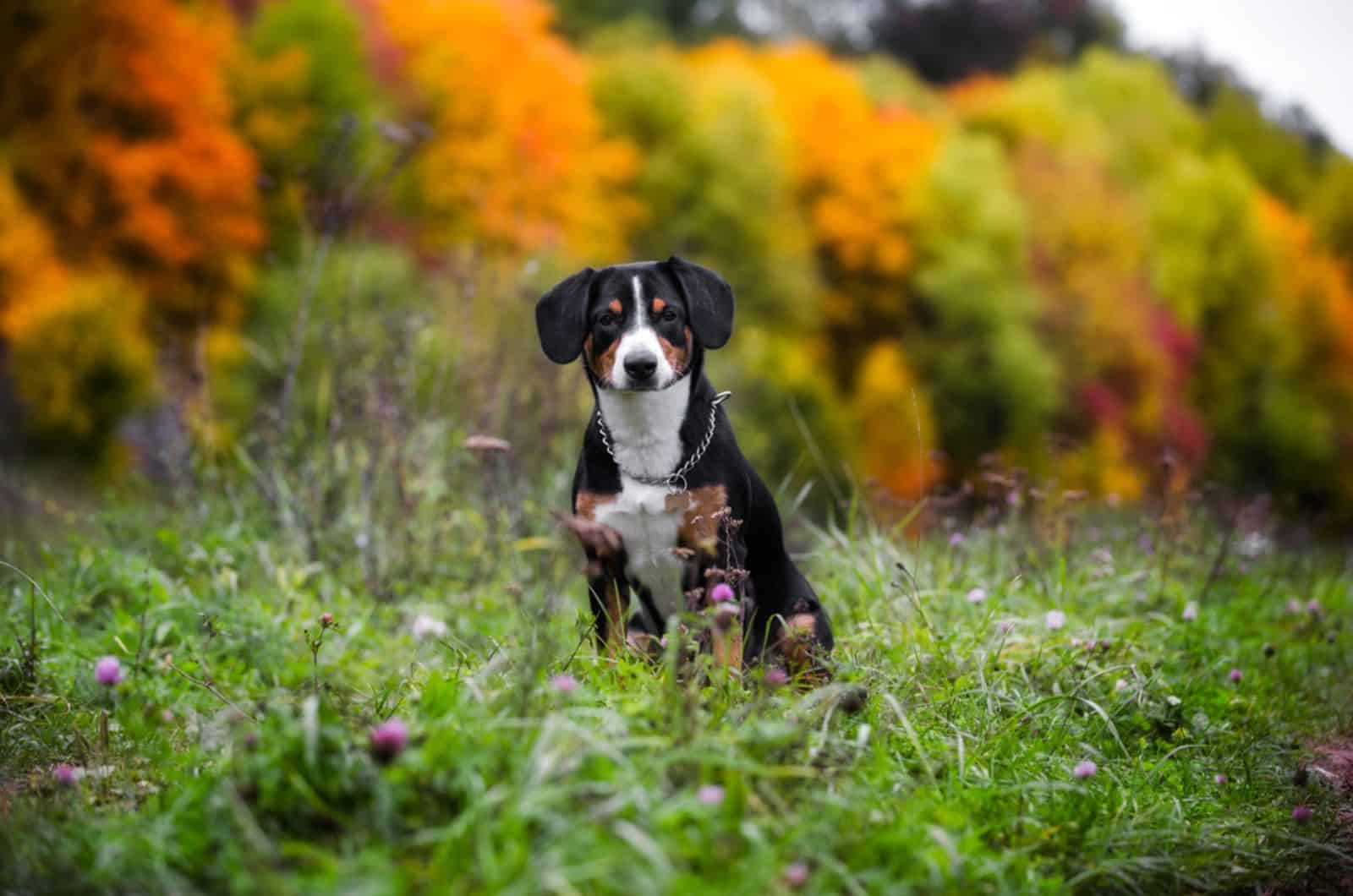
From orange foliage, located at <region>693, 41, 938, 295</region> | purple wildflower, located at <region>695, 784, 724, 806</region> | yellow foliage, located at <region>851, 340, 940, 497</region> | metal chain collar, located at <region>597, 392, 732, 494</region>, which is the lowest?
yellow foliage, located at <region>851, 340, 940, 497</region>

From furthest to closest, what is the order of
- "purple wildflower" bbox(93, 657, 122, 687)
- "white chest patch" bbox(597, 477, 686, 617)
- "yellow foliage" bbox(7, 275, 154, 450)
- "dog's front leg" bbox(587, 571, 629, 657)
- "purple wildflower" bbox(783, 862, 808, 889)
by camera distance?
"yellow foliage" bbox(7, 275, 154, 450)
"white chest patch" bbox(597, 477, 686, 617)
"dog's front leg" bbox(587, 571, 629, 657)
"purple wildflower" bbox(93, 657, 122, 687)
"purple wildflower" bbox(783, 862, 808, 889)

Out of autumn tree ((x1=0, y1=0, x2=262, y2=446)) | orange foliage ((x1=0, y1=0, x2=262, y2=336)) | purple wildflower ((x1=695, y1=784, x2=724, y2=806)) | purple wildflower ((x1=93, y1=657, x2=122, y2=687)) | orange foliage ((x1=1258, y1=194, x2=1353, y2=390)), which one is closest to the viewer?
purple wildflower ((x1=695, y1=784, x2=724, y2=806))

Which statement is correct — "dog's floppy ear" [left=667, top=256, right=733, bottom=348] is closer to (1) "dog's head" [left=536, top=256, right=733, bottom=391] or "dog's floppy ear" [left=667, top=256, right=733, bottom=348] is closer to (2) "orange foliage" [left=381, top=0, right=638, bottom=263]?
(1) "dog's head" [left=536, top=256, right=733, bottom=391]

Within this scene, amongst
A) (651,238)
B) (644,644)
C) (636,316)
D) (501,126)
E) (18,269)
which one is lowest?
(651,238)

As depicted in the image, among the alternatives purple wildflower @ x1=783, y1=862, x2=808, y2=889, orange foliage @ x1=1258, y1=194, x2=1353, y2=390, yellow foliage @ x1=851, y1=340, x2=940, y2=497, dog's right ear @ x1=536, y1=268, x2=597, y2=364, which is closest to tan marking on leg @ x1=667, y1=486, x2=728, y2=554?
dog's right ear @ x1=536, y1=268, x2=597, y2=364

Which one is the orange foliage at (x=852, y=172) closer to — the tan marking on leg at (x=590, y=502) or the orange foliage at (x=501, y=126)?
the orange foliage at (x=501, y=126)

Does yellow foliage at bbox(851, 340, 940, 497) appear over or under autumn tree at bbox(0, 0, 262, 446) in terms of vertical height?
under

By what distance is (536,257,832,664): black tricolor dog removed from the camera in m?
3.61

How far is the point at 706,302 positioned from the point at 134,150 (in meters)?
17.9

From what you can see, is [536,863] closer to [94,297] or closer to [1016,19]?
[94,297]

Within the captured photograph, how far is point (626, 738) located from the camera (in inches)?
98.7

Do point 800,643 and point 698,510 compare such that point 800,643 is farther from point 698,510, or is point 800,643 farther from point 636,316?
point 636,316

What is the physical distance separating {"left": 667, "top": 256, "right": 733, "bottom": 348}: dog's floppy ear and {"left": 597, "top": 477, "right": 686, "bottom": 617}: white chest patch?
51 centimetres

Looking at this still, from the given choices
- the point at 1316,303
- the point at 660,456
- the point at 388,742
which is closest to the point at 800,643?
the point at 660,456
